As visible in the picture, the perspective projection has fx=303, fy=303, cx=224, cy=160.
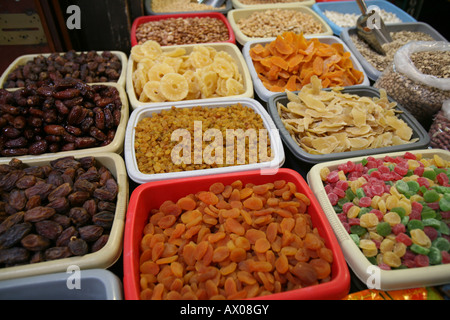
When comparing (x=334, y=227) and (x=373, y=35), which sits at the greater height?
(x=373, y=35)

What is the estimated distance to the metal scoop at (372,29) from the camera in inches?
90.7

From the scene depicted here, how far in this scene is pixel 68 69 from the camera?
1.87 metres

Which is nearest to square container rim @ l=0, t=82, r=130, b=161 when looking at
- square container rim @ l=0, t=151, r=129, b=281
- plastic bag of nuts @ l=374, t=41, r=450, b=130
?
square container rim @ l=0, t=151, r=129, b=281

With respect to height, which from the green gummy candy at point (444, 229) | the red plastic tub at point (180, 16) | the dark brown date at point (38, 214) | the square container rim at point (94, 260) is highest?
the red plastic tub at point (180, 16)

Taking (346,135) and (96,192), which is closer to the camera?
(96,192)

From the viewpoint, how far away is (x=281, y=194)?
1250 millimetres

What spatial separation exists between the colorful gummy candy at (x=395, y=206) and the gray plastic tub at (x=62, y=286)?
86 centimetres

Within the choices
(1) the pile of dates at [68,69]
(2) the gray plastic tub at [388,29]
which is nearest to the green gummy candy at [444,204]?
(2) the gray plastic tub at [388,29]

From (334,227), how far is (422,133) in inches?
33.0

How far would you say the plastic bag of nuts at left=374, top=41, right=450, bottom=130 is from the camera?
5.33 feet

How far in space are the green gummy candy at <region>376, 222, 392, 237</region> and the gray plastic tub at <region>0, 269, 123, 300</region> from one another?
2.99ft

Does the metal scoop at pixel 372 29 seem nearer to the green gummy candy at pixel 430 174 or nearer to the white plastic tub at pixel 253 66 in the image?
the white plastic tub at pixel 253 66

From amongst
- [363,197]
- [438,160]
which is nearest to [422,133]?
[438,160]

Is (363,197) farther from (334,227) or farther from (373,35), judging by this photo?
(373,35)
